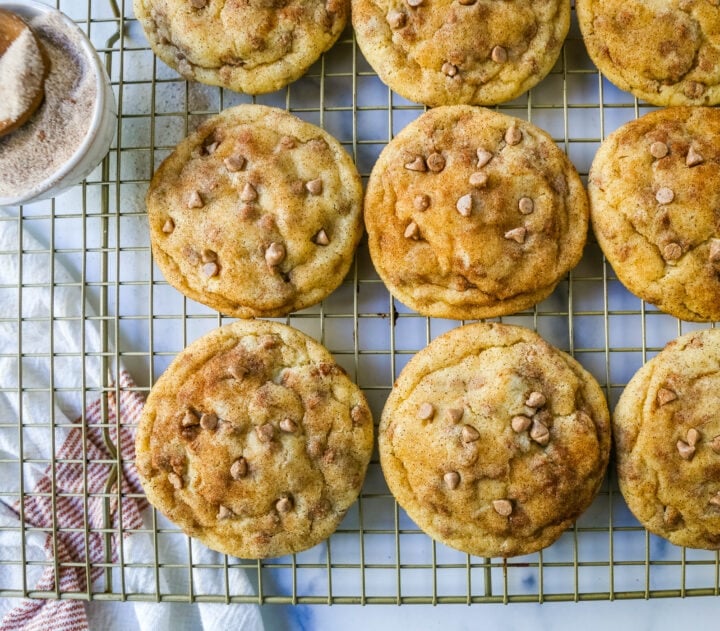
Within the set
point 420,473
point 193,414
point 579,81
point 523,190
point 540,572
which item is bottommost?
point 540,572

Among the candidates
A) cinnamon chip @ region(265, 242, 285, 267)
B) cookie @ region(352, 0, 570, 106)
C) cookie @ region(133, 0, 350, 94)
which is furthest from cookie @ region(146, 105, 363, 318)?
cookie @ region(352, 0, 570, 106)

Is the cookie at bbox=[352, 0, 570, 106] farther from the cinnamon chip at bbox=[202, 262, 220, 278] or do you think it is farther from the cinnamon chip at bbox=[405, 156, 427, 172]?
the cinnamon chip at bbox=[202, 262, 220, 278]

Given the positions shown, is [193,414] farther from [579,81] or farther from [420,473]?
[579,81]

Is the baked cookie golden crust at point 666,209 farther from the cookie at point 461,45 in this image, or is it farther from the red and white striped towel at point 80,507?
the red and white striped towel at point 80,507

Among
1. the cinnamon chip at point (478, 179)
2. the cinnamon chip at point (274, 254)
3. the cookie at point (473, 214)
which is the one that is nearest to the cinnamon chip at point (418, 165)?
the cookie at point (473, 214)

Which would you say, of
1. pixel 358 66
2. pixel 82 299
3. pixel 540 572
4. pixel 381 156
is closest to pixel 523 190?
pixel 381 156

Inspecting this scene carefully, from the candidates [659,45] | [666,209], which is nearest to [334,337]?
[666,209]
